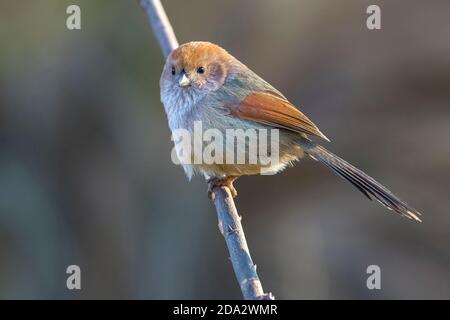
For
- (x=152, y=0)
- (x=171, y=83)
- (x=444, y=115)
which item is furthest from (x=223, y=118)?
(x=444, y=115)

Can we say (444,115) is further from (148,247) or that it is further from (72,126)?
(72,126)

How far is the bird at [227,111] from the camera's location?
487 cm

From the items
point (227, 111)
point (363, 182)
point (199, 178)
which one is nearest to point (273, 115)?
point (227, 111)

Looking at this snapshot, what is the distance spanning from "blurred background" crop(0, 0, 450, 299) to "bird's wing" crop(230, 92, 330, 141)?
2214 millimetres

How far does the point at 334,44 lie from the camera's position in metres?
7.30

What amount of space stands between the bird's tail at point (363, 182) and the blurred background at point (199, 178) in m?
2.12

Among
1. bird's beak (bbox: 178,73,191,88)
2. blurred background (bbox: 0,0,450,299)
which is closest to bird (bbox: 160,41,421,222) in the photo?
bird's beak (bbox: 178,73,191,88)

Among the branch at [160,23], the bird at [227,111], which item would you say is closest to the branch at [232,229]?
the branch at [160,23]

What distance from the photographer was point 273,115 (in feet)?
16.2

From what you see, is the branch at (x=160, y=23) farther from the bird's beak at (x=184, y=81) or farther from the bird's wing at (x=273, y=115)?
the bird's wing at (x=273, y=115)

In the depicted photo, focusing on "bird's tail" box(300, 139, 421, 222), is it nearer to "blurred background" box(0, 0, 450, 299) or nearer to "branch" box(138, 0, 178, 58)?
"branch" box(138, 0, 178, 58)

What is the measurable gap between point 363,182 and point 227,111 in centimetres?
99

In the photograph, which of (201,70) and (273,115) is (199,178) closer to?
(201,70)

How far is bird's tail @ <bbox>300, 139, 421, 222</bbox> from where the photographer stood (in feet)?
14.9
